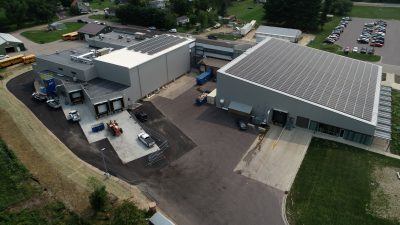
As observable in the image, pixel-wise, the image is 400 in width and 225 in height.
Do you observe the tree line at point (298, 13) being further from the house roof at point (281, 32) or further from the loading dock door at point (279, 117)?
the loading dock door at point (279, 117)

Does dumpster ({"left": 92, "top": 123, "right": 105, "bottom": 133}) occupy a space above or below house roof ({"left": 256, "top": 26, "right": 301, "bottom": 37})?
below

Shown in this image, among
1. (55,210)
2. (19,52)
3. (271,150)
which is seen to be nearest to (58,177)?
(55,210)

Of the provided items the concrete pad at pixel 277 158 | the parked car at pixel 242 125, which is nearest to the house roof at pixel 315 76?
the concrete pad at pixel 277 158

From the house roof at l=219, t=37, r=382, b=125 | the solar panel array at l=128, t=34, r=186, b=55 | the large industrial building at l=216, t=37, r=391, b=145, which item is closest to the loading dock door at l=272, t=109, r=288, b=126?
the large industrial building at l=216, t=37, r=391, b=145

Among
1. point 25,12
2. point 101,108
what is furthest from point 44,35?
point 101,108

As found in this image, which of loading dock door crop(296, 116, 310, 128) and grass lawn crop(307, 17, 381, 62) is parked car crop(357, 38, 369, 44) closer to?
grass lawn crop(307, 17, 381, 62)

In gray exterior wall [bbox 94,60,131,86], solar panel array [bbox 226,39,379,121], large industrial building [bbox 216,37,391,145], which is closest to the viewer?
large industrial building [bbox 216,37,391,145]

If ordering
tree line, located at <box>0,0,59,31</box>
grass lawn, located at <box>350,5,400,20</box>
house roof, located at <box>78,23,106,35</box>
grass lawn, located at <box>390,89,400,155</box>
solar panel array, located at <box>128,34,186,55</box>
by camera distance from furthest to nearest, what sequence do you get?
grass lawn, located at <box>350,5,400,20</box>
tree line, located at <box>0,0,59,31</box>
house roof, located at <box>78,23,106,35</box>
solar panel array, located at <box>128,34,186,55</box>
grass lawn, located at <box>390,89,400,155</box>

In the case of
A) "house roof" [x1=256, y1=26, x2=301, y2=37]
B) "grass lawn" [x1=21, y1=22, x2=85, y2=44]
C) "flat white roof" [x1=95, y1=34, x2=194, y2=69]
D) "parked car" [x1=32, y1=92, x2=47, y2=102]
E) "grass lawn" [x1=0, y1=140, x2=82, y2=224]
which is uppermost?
"flat white roof" [x1=95, y1=34, x2=194, y2=69]
